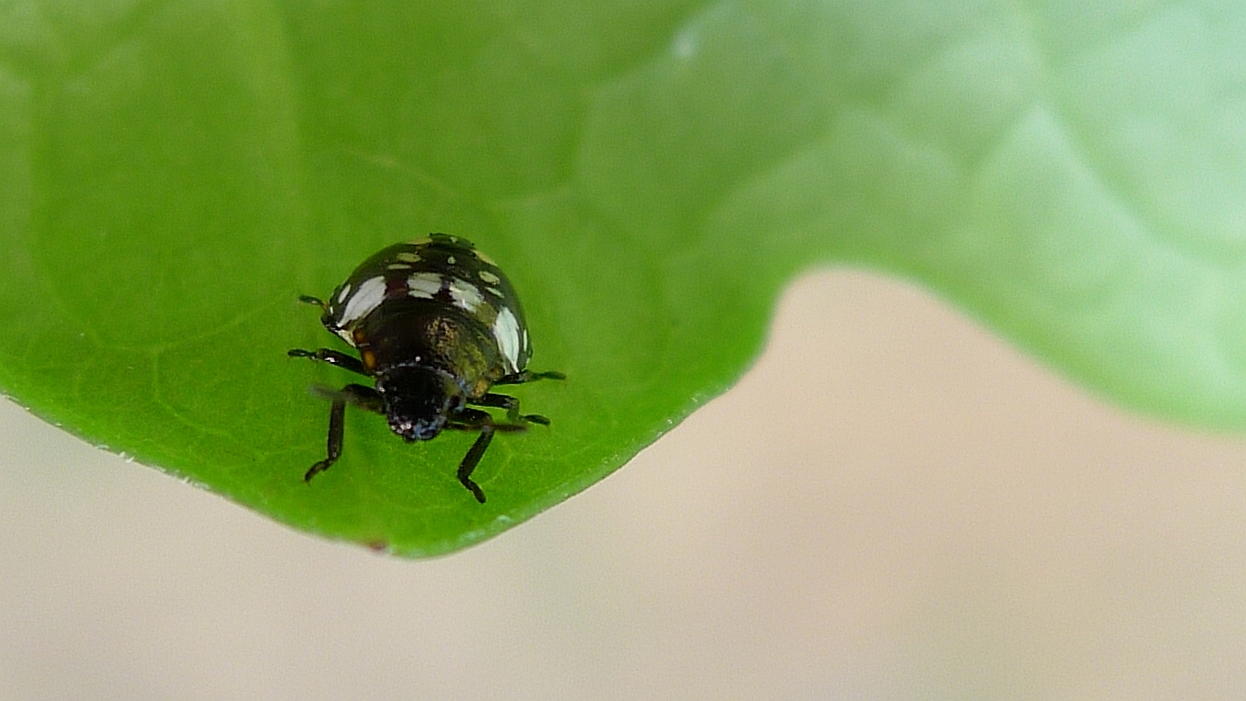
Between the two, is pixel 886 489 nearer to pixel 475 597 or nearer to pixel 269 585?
pixel 475 597

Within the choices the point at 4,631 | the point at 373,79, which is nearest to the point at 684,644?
the point at 4,631

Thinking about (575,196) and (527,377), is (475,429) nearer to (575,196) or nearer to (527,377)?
(527,377)

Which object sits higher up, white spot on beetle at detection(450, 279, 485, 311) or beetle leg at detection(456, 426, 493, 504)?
white spot on beetle at detection(450, 279, 485, 311)

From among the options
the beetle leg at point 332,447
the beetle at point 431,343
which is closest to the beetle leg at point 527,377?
the beetle at point 431,343

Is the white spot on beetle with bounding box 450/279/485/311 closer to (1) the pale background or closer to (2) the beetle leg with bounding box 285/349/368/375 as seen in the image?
(2) the beetle leg with bounding box 285/349/368/375

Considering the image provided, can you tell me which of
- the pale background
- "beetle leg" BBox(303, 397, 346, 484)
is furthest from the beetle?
the pale background

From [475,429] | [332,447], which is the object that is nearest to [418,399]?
[475,429]
